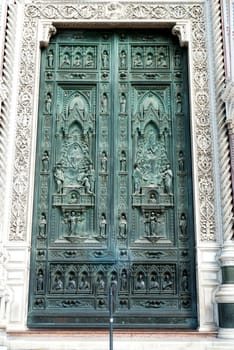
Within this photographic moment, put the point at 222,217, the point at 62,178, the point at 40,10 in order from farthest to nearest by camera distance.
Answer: the point at 40,10
the point at 62,178
the point at 222,217

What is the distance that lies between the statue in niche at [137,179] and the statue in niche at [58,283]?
5.27ft

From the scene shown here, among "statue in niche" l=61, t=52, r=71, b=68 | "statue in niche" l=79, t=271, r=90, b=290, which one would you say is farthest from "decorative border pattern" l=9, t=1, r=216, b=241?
"statue in niche" l=79, t=271, r=90, b=290

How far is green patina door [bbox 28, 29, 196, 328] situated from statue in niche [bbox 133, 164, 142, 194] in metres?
0.01

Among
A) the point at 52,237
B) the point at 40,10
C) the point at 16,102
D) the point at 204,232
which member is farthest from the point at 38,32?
the point at 204,232

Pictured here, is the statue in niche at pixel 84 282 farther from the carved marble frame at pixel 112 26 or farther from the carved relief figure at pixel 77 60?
the carved relief figure at pixel 77 60

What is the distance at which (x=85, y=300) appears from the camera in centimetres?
705

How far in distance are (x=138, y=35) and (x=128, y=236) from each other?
126 inches

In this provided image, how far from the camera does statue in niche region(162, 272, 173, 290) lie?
7109 mm

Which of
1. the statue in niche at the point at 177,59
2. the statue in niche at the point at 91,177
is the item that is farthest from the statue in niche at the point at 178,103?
the statue in niche at the point at 91,177

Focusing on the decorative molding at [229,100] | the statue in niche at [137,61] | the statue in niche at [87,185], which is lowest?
the statue in niche at [87,185]

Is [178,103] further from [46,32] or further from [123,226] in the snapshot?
[46,32]

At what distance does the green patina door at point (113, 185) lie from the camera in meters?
7.05

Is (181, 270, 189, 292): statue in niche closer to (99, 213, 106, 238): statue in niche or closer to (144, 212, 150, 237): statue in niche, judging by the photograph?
(144, 212, 150, 237): statue in niche

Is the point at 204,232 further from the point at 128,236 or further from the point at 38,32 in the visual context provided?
the point at 38,32
